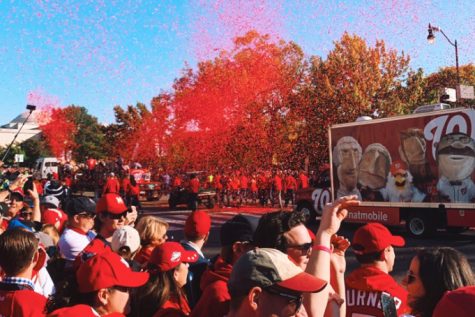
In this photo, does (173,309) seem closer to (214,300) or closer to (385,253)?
(214,300)

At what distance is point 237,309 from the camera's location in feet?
5.96

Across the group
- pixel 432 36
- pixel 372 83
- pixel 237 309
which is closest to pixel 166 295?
pixel 237 309

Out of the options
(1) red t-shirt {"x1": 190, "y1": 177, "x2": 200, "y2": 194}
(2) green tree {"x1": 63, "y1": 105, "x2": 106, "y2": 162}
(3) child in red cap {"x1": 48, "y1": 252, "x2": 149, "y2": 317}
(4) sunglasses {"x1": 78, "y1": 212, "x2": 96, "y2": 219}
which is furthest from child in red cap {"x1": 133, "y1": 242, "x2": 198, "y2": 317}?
(2) green tree {"x1": 63, "y1": 105, "x2": 106, "y2": 162}

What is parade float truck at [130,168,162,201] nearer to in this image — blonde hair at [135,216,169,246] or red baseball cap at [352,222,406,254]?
blonde hair at [135,216,169,246]

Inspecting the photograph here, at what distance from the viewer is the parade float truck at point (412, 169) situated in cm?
1164

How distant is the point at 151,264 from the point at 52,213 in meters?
3.26

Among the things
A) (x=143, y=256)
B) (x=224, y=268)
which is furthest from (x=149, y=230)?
(x=224, y=268)

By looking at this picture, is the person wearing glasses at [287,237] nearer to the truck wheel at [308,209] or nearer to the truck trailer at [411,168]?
the truck trailer at [411,168]

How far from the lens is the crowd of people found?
177 cm

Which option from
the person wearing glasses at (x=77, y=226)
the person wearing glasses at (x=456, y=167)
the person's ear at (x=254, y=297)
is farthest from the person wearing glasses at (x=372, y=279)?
the person wearing glasses at (x=456, y=167)

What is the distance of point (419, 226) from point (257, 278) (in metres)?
12.3

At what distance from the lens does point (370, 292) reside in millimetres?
3025

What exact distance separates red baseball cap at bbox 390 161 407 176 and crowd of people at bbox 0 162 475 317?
33.3 feet

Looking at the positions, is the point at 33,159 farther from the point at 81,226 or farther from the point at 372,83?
the point at 81,226
